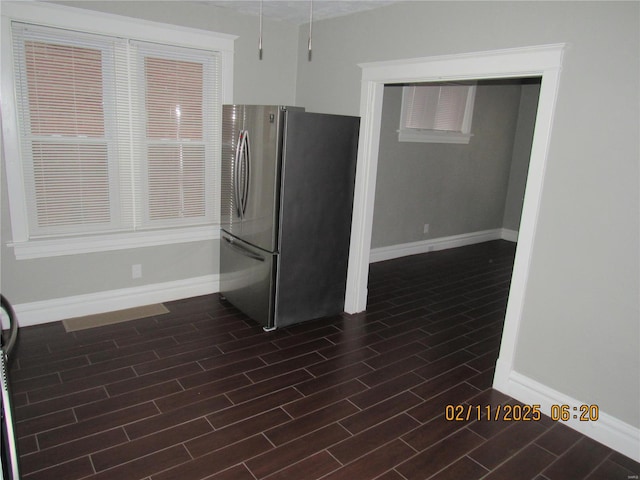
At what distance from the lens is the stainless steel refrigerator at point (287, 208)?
3406 mm

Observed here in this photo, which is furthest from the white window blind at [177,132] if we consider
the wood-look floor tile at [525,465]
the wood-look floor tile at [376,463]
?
the wood-look floor tile at [525,465]

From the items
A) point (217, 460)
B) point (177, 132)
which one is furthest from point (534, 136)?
point (177, 132)

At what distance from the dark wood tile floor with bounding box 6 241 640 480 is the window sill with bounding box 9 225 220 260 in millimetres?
568

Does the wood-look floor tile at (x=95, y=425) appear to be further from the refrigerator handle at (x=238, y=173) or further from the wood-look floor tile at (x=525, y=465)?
the wood-look floor tile at (x=525, y=465)

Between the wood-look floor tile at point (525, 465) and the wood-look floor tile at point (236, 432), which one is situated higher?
the wood-look floor tile at point (236, 432)

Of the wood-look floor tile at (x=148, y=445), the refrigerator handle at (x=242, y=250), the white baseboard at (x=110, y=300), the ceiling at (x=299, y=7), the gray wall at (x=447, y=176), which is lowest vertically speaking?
the wood-look floor tile at (x=148, y=445)

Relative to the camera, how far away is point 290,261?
3588 millimetres

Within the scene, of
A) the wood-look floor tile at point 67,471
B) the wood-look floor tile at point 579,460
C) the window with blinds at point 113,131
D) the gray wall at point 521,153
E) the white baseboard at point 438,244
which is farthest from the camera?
the gray wall at point 521,153

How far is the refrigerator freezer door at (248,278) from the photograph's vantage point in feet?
11.7

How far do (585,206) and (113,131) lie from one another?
3283 millimetres

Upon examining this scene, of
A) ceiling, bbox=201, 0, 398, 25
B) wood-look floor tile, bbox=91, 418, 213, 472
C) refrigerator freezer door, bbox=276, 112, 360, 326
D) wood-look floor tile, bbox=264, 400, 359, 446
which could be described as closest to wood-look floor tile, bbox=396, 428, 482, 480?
wood-look floor tile, bbox=264, 400, 359, 446

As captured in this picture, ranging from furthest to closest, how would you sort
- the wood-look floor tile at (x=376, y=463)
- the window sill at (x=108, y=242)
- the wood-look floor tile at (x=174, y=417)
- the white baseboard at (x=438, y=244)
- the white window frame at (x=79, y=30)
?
the white baseboard at (x=438, y=244) → the window sill at (x=108, y=242) → the white window frame at (x=79, y=30) → the wood-look floor tile at (x=174, y=417) → the wood-look floor tile at (x=376, y=463)

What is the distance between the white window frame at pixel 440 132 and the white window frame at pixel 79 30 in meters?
2.21
